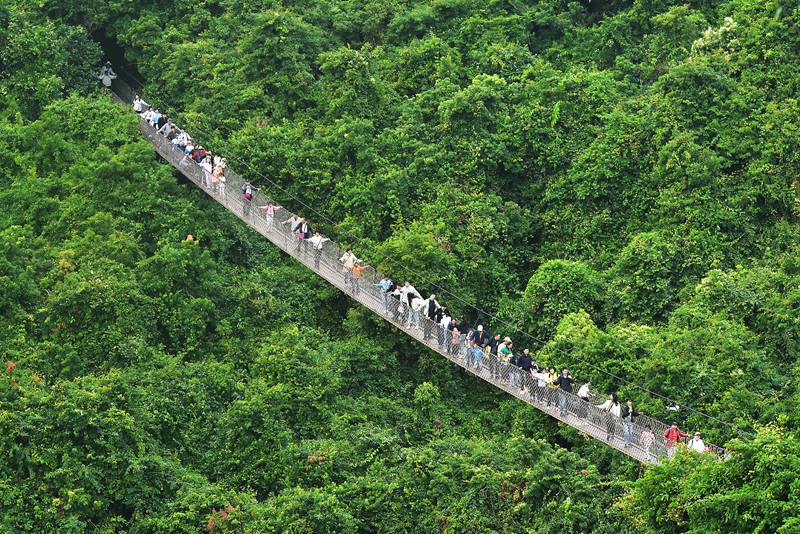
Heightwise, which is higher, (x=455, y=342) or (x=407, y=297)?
(x=407, y=297)

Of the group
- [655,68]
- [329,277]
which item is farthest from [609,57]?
[329,277]

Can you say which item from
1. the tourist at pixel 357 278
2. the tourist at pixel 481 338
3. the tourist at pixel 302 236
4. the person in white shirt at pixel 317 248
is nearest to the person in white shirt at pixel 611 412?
the tourist at pixel 481 338

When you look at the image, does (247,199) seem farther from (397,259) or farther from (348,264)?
(397,259)

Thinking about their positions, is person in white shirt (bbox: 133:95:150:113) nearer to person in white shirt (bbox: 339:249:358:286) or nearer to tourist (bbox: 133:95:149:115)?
tourist (bbox: 133:95:149:115)

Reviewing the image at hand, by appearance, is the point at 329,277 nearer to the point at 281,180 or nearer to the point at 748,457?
the point at 281,180

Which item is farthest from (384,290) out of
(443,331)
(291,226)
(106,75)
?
(106,75)

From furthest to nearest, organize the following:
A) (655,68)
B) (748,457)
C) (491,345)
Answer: (655,68)
(491,345)
(748,457)
